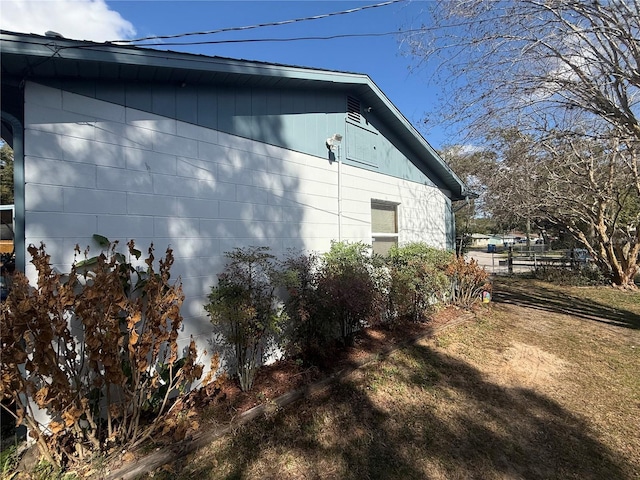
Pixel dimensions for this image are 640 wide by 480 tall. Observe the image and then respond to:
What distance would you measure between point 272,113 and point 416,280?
3.79 metres

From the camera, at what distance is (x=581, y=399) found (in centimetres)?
377

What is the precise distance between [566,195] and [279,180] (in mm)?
10902

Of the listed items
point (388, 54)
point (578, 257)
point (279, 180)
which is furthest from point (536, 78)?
point (578, 257)

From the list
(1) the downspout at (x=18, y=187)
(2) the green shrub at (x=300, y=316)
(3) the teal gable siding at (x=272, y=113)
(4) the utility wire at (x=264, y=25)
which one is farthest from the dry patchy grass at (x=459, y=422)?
(4) the utility wire at (x=264, y=25)

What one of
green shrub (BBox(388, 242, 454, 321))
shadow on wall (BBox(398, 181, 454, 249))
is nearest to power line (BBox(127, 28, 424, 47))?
shadow on wall (BBox(398, 181, 454, 249))

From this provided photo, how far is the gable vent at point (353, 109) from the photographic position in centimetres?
618

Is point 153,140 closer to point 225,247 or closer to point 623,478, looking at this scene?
point 225,247

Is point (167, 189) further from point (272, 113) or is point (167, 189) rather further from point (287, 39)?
point (287, 39)

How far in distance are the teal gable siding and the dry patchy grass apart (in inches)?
135

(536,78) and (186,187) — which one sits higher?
(536,78)

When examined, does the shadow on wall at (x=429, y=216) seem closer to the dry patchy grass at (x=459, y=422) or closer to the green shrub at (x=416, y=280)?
the green shrub at (x=416, y=280)

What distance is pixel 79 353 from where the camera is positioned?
2.83 metres

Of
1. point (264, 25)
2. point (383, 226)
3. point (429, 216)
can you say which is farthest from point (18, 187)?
point (429, 216)

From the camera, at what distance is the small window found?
6.87 meters
